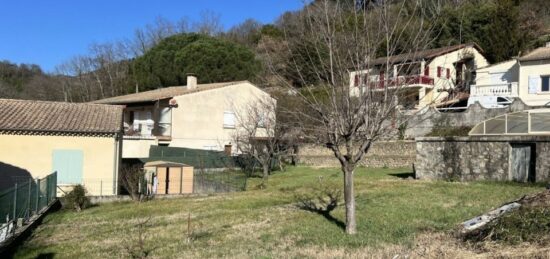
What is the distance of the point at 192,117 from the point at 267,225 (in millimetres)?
32577

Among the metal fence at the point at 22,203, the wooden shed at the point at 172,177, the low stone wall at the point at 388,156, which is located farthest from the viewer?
the low stone wall at the point at 388,156

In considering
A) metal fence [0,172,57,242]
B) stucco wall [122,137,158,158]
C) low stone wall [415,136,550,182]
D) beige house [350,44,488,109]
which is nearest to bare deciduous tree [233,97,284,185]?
stucco wall [122,137,158,158]

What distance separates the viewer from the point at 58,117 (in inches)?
1121

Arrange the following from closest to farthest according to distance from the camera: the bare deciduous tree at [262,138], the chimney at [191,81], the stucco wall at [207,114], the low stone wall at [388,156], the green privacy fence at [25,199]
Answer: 1. the green privacy fence at [25,199]
2. the low stone wall at [388,156]
3. the bare deciduous tree at [262,138]
4. the stucco wall at [207,114]
5. the chimney at [191,81]

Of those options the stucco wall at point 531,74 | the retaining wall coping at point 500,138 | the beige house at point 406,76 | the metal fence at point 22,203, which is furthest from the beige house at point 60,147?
the stucco wall at point 531,74

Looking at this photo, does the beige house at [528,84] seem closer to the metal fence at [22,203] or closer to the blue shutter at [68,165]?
the blue shutter at [68,165]

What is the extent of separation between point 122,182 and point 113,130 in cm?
264

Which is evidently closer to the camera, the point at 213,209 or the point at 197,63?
the point at 213,209

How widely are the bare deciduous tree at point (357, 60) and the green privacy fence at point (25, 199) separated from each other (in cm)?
813

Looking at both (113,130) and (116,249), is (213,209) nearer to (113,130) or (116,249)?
(116,249)

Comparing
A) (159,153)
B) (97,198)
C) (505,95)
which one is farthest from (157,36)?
(97,198)

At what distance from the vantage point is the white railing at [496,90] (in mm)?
38969

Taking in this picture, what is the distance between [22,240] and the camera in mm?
13570

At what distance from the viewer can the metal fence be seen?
1343 centimetres
